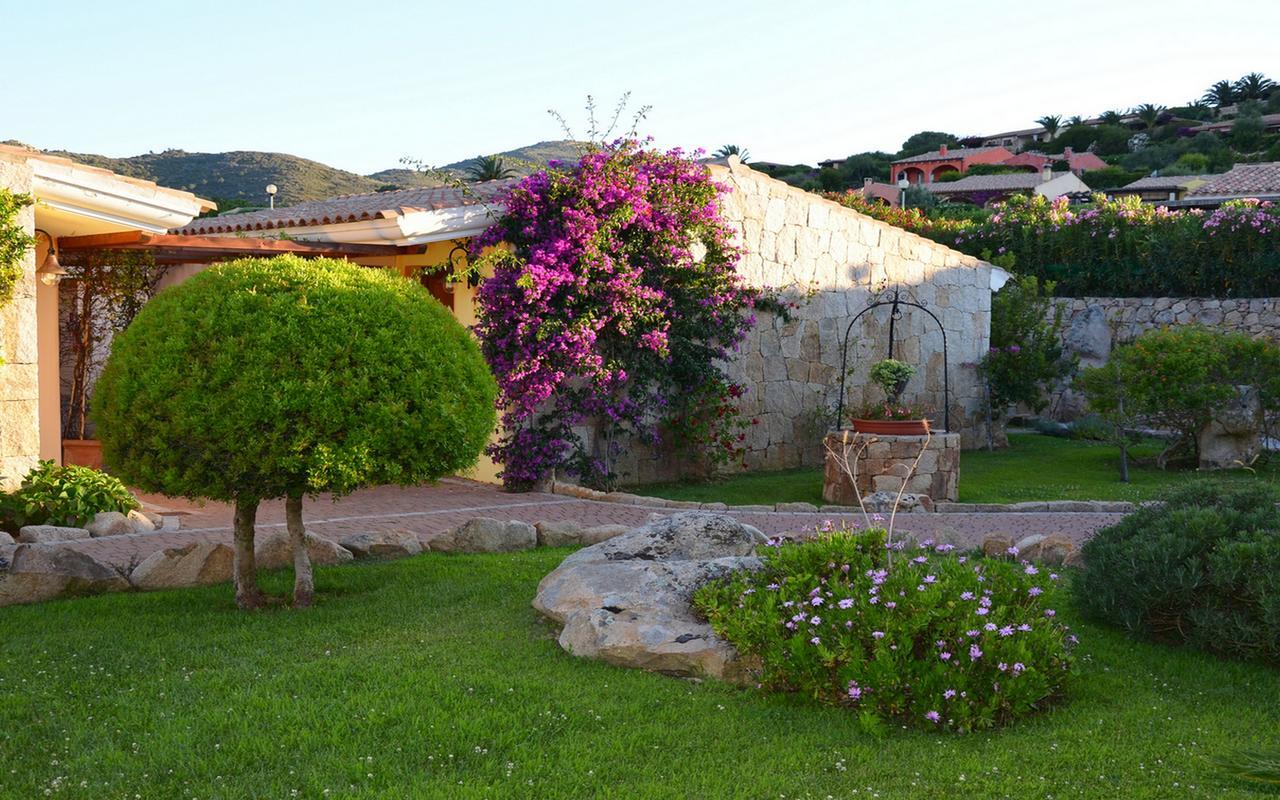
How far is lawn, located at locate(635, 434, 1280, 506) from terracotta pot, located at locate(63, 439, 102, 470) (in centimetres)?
574

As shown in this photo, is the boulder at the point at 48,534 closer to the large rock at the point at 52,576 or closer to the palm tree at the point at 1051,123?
the large rock at the point at 52,576

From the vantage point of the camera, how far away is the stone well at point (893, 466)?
38.8 ft

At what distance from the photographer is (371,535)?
821 cm

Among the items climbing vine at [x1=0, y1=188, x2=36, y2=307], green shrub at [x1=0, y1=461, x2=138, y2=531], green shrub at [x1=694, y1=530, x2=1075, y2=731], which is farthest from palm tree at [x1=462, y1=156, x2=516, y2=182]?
green shrub at [x1=694, y1=530, x2=1075, y2=731]

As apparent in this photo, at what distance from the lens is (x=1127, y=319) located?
19938mm

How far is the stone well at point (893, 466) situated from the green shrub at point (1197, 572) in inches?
220

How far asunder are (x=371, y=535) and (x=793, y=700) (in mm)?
4228

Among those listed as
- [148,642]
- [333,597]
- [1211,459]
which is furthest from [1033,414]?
[148,642]

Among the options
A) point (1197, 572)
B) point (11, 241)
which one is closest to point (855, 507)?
point (1197, 572)

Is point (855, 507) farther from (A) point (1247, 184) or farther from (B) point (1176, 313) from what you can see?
(A) point (1247, 184)

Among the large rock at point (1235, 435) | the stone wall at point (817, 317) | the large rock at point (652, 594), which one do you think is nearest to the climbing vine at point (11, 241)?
the large rock at point (652, 594)

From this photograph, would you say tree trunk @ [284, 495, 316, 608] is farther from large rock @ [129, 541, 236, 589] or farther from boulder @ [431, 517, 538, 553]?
boulder @ [431, 517, 538, 553]

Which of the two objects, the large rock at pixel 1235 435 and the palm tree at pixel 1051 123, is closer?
the large rock at pixel 1235 435

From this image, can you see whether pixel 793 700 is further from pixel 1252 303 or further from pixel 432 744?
pixel 1252 303
